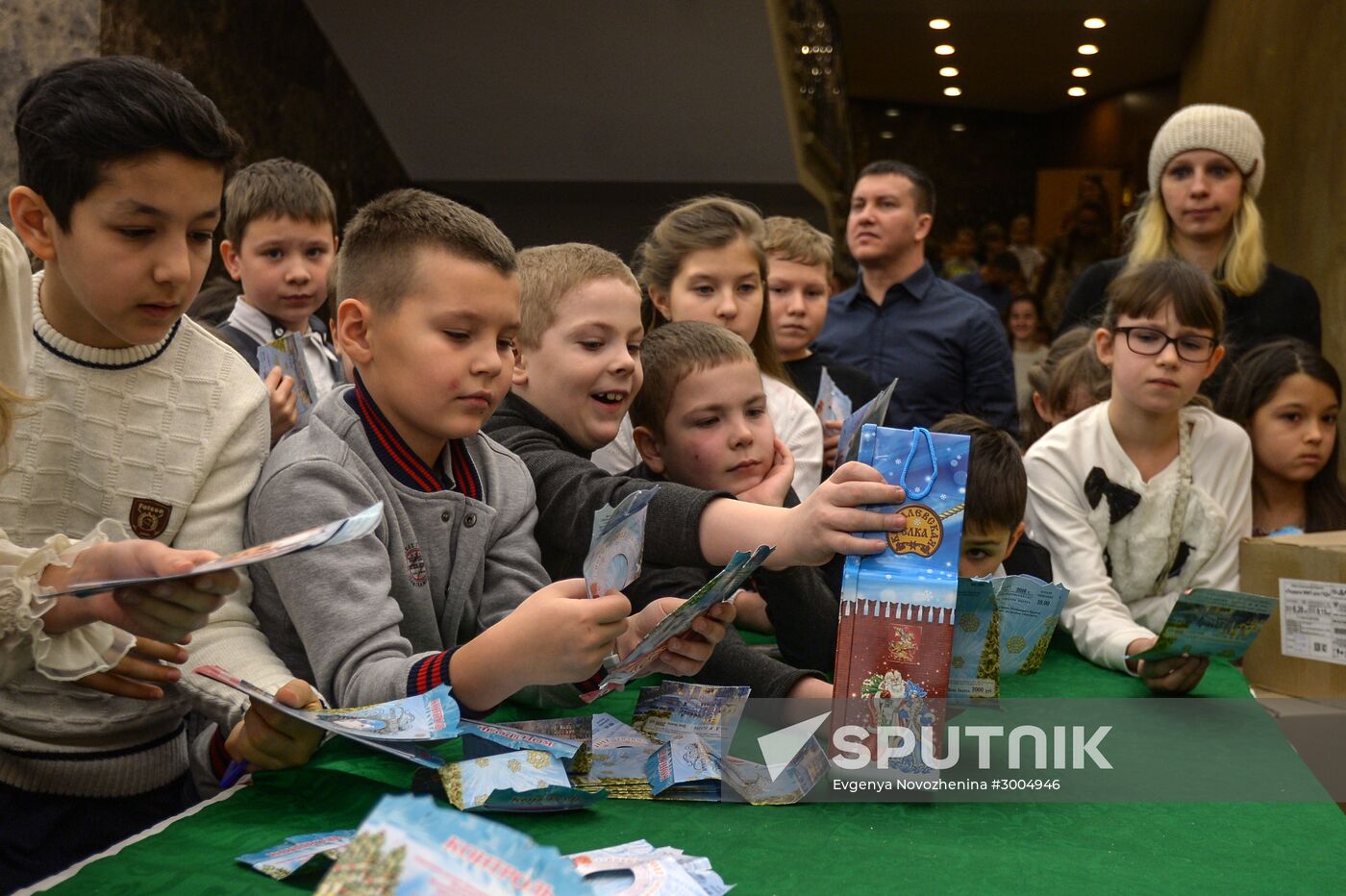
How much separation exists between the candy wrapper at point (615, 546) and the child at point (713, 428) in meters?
0.62

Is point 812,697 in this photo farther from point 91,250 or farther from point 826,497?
point 91,250

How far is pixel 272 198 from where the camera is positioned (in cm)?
321

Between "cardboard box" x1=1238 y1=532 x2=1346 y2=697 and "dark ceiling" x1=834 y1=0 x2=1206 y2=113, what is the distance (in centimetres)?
847

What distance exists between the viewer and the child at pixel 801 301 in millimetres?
3656

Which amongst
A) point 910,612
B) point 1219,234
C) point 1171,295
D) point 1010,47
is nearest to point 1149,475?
point 1171,295

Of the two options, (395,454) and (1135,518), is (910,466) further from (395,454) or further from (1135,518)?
(1135,518)

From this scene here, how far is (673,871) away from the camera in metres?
1.16

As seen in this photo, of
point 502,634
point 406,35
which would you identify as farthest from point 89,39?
point 502,634

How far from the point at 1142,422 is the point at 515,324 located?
1.69 m

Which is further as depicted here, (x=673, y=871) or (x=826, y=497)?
(x=826, y=497)

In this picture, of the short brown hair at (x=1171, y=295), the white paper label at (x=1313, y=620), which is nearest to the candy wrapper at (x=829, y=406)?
the short brown hair at (x=1171, y=295)

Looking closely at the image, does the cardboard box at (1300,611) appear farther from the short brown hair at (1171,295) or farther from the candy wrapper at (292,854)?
the candy wrapper at (292,854)

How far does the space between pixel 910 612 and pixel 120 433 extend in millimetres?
1008

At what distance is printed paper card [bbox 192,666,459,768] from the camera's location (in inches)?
49.4
